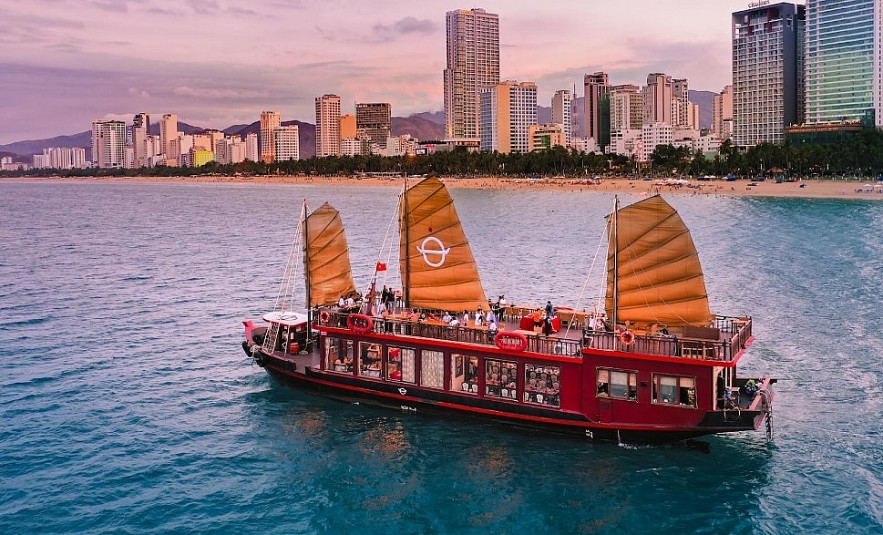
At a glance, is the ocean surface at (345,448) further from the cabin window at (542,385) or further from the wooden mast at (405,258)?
the wooden mast at (405,258)

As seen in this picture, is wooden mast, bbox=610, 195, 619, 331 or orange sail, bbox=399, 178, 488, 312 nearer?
wooden mast, bbox=610, 195, 619, 331

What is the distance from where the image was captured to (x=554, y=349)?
25547 millimetres

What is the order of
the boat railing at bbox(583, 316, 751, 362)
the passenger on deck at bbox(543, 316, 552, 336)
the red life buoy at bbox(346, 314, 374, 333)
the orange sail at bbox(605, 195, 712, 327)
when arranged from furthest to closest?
the red life buoy at bbox(346, 314, 374, 333), the passenger on deck at bbox(543, 316, 552, 336), the orange sail at bbox(605, 195, 712, 327), the boat railing at bbox(583, 316, 751, 362)

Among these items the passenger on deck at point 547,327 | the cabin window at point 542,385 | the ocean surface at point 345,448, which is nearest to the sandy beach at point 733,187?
the ocean surface at point 345,448

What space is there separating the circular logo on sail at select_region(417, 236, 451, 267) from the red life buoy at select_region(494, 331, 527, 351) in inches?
175

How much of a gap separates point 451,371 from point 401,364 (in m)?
1.84

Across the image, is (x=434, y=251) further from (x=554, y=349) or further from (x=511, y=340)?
(x=554, y=349)

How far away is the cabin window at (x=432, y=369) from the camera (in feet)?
89.8

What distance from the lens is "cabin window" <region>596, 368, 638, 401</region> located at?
2462cm

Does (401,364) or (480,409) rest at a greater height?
(401,364)

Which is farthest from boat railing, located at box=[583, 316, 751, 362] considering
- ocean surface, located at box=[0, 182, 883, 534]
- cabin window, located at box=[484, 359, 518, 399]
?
ocean surface, located at box=[0, 182, 883, 534]

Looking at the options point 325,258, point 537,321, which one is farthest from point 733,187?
point 537,321

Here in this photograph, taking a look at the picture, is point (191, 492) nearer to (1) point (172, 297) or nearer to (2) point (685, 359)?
(2) point (685, 359)

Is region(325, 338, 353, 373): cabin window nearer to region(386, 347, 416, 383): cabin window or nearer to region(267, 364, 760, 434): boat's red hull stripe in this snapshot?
region(267, 364, 760, 434): boat's red hull stripe
